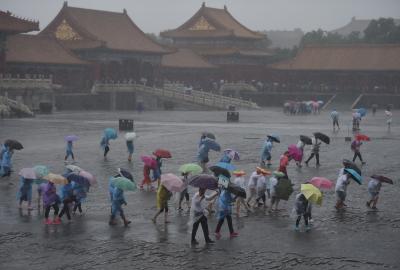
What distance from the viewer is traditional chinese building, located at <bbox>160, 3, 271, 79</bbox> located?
77.1 meters

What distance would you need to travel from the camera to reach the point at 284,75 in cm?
7400

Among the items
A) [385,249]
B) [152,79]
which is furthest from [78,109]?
[385,249]

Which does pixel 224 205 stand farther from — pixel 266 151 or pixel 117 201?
pixel 266 151

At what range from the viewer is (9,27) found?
4947cm

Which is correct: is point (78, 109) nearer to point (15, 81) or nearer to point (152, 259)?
point (15, 81)

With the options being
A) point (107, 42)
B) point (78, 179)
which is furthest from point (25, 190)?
point (107, 42)

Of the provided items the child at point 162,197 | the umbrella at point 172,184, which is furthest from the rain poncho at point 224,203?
the child at point 162,197

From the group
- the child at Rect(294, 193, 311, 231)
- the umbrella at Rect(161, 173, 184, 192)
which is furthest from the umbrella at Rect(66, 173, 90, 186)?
the child at Rect(294, 193, 311, 231)

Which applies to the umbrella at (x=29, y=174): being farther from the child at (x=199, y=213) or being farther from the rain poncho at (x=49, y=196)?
the child at (x=199, y=213)

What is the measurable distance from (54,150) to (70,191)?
42.2 ft

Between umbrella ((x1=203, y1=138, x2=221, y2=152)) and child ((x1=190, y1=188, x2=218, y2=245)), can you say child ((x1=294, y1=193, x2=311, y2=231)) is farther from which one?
umbrella ((x1=203, y1=138, x2=221, y2=152))

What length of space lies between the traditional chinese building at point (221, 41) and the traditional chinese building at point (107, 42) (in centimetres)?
1068

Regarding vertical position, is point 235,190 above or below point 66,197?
above

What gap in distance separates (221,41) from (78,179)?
6580cm
